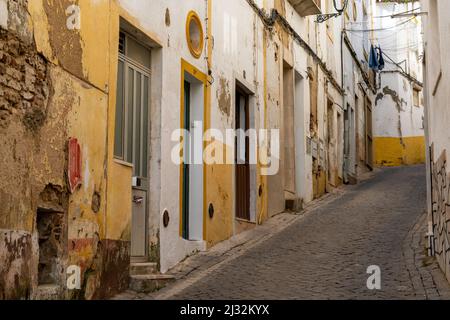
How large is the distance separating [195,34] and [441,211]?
4437 mm

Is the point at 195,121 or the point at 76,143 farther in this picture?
the point at 195,121

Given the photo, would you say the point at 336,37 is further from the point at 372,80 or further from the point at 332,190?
the point at 372,80

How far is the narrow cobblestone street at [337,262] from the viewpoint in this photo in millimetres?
8086

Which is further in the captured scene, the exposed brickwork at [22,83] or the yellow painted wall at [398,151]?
the yellow painted wall at [398,151]

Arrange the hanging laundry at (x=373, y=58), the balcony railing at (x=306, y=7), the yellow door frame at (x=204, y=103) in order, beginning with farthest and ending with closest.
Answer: the hanging laundry at (x=373, y=58) < the balcony railing at (x=306, y=7) < the yellow door frame at (x=204, y=103)

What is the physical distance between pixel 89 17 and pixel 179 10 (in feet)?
8.93

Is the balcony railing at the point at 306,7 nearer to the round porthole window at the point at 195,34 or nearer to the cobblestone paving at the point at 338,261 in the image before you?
the cobblestone paving at the point at 338,261

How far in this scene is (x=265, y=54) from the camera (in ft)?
47.3

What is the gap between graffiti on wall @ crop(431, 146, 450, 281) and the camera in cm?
819

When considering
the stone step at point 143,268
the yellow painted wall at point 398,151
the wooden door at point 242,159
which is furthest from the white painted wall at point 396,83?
the stone step at point 143,268

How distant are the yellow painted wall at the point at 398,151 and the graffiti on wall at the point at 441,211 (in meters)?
19.9

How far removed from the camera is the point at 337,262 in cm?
994

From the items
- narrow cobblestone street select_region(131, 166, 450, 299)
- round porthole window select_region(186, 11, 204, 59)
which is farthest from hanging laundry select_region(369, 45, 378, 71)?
round porthole window select_region(186, 11, 204, 59)
